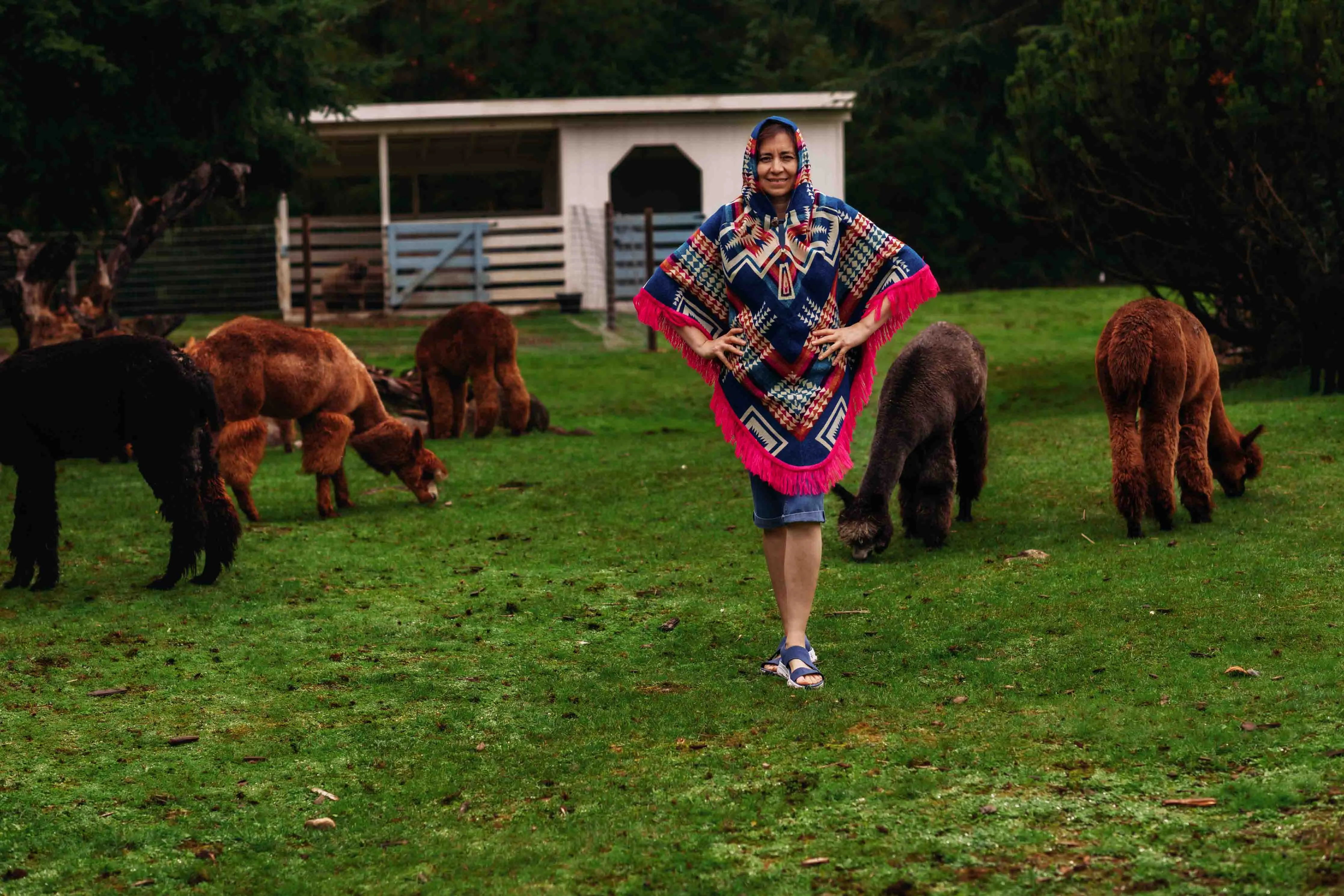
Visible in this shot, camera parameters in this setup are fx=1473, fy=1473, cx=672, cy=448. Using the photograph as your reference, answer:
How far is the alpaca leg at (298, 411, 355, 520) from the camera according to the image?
1053cm

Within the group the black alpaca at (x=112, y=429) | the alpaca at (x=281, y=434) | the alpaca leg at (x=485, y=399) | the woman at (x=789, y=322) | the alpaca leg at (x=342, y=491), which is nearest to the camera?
the woman at (x=789, y=322)

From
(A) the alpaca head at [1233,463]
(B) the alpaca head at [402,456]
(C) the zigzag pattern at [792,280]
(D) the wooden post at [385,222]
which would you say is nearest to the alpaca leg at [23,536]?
(B) the alpaca head at [402,456]

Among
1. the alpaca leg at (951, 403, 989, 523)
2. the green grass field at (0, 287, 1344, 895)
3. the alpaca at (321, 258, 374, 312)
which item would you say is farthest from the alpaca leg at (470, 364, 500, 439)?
the alpaca at (321, 258, 374, 312)

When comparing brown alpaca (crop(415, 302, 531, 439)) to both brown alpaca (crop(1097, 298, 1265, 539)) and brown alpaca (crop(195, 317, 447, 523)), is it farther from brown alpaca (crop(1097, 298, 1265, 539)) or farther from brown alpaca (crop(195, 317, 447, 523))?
brown alpaca (crop(1097, 298, 1265, 539))

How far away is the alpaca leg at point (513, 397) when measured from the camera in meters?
14.9

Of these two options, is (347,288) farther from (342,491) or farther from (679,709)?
(679,709)

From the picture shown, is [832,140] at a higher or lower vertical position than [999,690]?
higher

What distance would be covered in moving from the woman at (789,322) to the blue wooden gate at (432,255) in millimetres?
20781

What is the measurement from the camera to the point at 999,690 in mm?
5836

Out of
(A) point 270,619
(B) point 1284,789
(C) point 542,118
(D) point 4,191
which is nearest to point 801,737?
(B) point 1284,789

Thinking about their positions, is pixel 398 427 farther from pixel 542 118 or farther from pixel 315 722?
pixel 542 118

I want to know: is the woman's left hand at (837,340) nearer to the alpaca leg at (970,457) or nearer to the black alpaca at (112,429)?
the alpaca leg at (970,457)

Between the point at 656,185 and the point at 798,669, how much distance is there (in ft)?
92.1

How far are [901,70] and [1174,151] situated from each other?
13411mm
